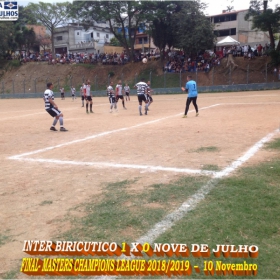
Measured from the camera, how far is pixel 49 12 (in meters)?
56.5

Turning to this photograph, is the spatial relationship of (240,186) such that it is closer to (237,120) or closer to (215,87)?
(237,120)

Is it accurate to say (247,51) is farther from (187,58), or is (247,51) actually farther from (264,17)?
(187,58)

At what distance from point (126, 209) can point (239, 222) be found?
58.1 inches

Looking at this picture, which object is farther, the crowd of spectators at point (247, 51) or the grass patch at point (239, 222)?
the crowd of spectators at point (247, 51)

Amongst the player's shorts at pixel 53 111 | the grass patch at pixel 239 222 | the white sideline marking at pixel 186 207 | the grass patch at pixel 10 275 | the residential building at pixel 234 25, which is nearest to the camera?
the grass patch at pixel 10 275

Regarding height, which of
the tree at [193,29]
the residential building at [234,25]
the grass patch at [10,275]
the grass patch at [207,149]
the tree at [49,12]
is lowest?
the grass patch at [10,275]

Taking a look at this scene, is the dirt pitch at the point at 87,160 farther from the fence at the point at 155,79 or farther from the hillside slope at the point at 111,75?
the hillside slope at the point at 111,75

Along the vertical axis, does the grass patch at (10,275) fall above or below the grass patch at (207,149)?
A: below

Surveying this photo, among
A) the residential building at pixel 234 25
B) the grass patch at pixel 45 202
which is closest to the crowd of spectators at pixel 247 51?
the residential building at pixel 234 25

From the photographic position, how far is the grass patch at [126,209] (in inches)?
158

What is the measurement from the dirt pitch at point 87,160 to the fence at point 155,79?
26.7m

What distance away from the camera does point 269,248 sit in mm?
3541

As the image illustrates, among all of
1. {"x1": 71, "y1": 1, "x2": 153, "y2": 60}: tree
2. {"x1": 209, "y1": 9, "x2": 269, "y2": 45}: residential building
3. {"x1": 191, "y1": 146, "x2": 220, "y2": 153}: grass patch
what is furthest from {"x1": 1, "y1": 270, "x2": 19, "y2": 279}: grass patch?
{"x1": 209, "y1": 9, "x2": 269, "y2": 45}: residential building

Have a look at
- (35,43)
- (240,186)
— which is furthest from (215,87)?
(35,43)
